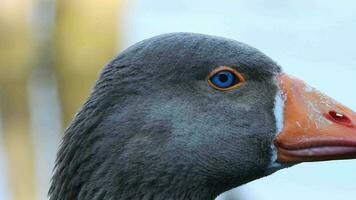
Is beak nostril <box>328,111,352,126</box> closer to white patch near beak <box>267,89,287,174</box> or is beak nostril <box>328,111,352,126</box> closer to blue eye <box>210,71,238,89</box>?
white patch near beak <box>267,89,287,174</box>

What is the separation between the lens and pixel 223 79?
14.6 feet

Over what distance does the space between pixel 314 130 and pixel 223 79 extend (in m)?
0.44

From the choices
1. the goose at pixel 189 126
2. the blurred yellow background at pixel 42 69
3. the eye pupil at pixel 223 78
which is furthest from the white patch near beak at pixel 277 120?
the blurred yellow background at pixel 42 69

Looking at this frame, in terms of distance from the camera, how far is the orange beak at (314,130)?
4406mm

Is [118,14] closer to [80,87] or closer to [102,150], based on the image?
[80,87]

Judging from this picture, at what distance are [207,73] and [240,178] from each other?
0.47 metres

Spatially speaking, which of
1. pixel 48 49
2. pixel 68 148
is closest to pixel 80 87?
pixel 48 49

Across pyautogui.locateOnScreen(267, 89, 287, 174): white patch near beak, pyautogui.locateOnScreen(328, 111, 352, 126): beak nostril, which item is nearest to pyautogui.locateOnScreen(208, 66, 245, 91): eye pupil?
pyautogui.locateOnScreen(267, 89, 287, 174): white patch near beak

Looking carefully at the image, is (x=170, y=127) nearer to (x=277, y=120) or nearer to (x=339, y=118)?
(x=277, y=120)

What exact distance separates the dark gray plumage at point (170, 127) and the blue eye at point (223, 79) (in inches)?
1.5

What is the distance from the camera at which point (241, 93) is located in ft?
14.8

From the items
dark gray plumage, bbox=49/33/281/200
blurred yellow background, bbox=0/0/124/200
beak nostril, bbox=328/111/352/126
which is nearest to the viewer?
dark gray plumage, bbox=49/33/281/200

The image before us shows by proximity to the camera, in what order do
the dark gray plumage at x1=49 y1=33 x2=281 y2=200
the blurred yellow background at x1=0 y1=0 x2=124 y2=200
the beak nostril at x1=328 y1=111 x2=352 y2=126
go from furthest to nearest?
1. the blurred yellow background at x1=0 y1=0 x2=124 y2=200
2. the beak nostril at x1=328 y1=111 x2=352 y2=126
3. the dark gray plumage at x1=49 y1=33 x2=281 y2=200

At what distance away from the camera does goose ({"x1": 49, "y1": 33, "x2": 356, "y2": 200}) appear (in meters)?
4.36
